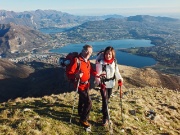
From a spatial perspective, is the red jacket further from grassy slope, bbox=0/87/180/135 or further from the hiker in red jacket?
grassy slope, bbox=0/87/180/135

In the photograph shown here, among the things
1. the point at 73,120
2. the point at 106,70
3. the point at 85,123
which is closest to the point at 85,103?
the point at 85,123

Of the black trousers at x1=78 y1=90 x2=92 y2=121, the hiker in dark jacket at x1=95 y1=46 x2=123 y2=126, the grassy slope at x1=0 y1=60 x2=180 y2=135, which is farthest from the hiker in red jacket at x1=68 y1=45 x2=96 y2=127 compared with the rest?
the grassy slope at x1=0 y1=60 x2=180 y2=135

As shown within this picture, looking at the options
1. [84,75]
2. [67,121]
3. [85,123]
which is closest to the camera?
[84,75]

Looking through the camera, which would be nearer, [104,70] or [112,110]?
[104,70]

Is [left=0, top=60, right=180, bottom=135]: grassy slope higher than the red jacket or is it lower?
lower

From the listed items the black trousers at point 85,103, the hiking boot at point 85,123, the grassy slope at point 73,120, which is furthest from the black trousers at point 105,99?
the hiking boot at point 85,123

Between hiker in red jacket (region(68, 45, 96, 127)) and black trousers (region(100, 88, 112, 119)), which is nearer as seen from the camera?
hiker in red jacket (region(68, 45, 96, 127))

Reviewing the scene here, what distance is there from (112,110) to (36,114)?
196 inches

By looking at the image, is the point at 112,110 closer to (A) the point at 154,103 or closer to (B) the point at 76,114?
(B) the point at 76,114

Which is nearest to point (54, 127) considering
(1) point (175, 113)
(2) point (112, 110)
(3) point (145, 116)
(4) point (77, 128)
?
(4) point (77, 128)

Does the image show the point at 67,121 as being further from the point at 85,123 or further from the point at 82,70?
the point at 82,70

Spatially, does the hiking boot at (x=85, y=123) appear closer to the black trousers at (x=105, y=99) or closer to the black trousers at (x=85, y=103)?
the black trousers at (x=85, y=103)

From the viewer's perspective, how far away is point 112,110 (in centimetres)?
1575

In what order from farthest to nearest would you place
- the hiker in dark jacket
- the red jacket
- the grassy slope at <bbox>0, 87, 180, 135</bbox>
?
1. the hiker in dark jacket
2. the red jacket
3. the grassy slope at <bbox>0, 87, 180, 135</bbox>
